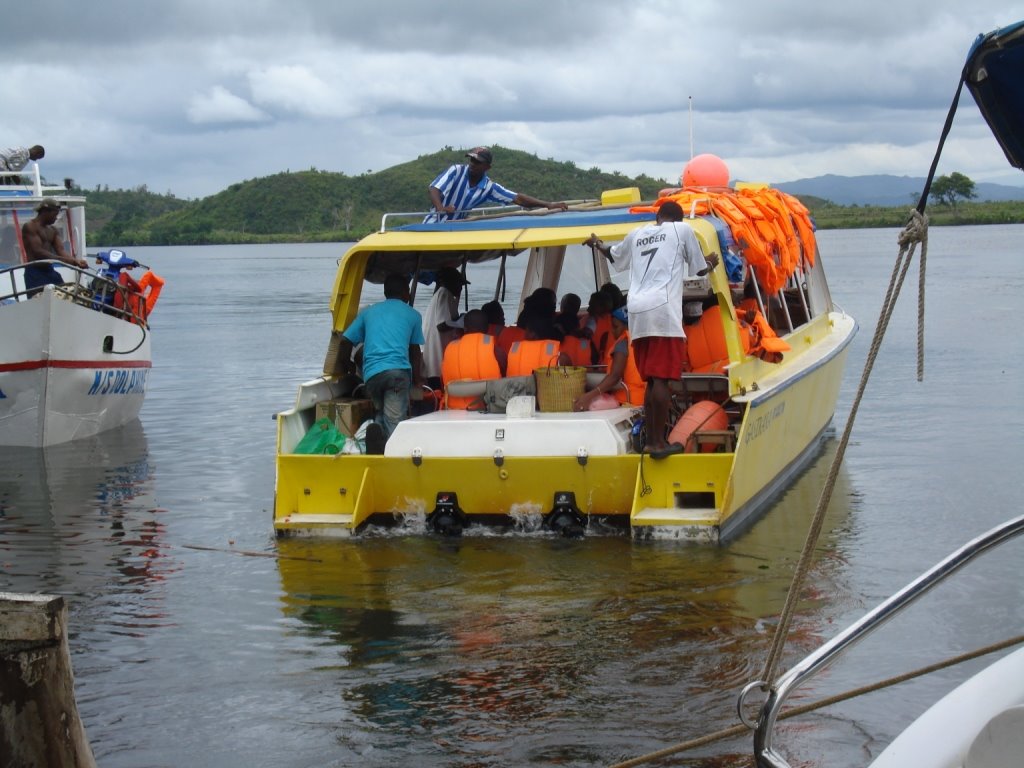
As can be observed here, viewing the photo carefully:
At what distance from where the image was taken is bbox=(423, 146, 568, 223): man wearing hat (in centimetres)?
1152

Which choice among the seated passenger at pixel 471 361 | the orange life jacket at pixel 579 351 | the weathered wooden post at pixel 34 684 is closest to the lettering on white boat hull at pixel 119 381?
the seated passenger at pixel 471 361

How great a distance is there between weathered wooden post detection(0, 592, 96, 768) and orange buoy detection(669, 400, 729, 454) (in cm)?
521

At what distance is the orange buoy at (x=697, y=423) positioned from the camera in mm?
9008

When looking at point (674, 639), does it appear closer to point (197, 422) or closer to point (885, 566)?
point (885, 566)

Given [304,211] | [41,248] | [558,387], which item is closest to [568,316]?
[558,387]

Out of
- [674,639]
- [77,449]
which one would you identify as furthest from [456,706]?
[77,449]

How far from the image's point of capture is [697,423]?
30.0ft

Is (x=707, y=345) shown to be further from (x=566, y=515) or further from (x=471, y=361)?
(x=566, y=515)

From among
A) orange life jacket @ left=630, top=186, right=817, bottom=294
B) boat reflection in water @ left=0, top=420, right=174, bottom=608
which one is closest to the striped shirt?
orange life jacket @ left=630, top=186, right=817, bottom=294

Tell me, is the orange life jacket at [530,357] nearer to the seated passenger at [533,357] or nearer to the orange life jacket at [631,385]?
the seated passenger at [533,357]

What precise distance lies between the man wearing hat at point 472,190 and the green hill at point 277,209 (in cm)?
6829

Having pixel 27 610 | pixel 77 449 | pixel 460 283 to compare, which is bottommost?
pixel 77 449

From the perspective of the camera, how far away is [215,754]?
5758 millimetres

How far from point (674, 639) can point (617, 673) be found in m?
0.65
